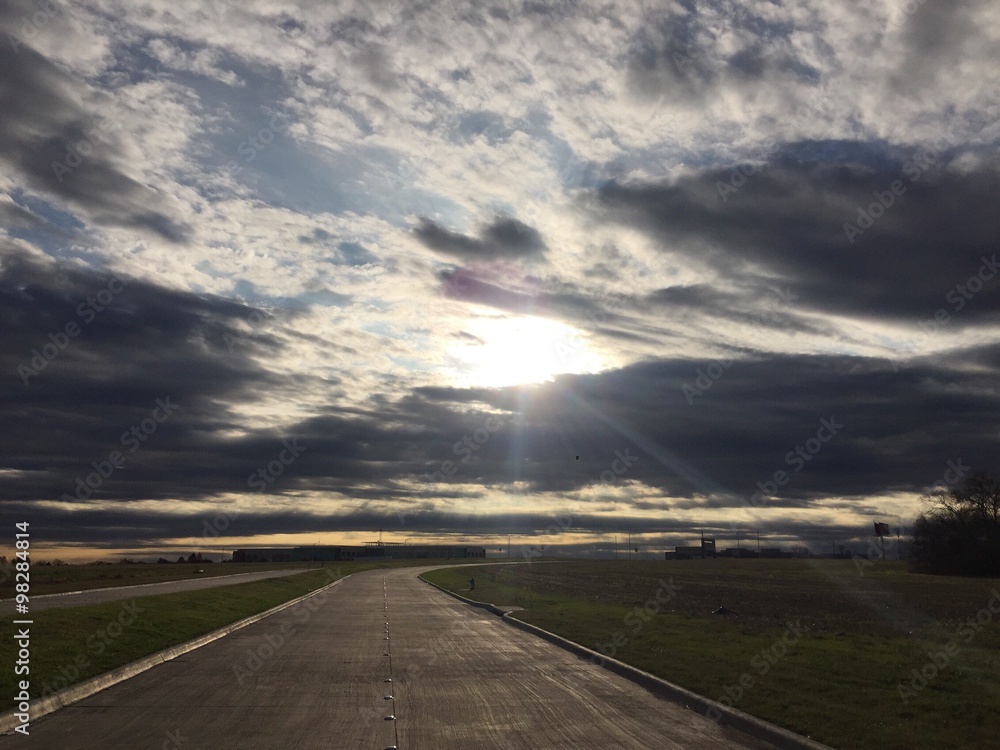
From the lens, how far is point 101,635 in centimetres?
2039

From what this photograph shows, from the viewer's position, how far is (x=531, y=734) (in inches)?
456

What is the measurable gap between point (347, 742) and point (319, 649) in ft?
38.8

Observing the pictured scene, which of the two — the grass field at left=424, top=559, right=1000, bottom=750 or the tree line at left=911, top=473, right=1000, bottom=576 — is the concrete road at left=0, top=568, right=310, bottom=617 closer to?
the grass field at left=424, top=559, right=1000, bottom=750

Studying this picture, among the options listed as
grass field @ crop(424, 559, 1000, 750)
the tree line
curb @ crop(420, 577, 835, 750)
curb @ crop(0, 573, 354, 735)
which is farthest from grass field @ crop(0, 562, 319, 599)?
the tree line

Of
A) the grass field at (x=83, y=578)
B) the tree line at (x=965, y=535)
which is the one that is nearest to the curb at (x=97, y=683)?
the grass field at (x=83, y=578)

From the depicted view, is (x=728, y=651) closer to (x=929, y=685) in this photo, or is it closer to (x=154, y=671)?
(x=929, y=685)

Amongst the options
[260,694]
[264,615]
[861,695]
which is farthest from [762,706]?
[264,615]

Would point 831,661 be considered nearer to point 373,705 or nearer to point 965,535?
point 373,705

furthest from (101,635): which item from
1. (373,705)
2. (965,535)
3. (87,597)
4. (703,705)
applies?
(965,535)

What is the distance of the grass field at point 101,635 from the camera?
1527 centimetres

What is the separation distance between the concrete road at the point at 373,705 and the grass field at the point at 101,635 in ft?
2.43

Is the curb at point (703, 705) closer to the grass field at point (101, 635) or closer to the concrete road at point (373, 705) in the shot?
the concrete road at point (373, 705)

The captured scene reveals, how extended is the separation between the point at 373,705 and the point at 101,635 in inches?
400

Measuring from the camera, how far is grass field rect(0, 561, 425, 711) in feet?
50.1
